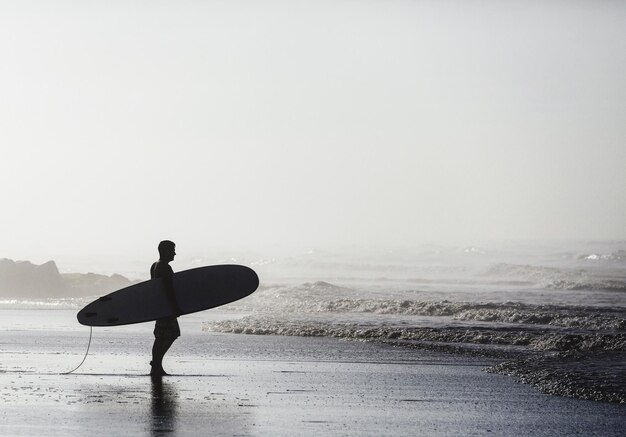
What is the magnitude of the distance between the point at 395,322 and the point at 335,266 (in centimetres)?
3638

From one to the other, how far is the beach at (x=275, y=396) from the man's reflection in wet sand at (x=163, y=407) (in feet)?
0.03

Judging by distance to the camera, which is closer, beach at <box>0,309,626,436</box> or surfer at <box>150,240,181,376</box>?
beach at <box>0,309,626,436</box>

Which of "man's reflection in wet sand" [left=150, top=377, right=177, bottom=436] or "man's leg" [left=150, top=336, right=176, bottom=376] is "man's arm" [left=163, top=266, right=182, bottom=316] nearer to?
"man's leg" [left=150, top=336, right=176, bottom=376]

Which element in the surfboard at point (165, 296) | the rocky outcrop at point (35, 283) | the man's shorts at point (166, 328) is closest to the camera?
the man's shorts at point (166, 328)

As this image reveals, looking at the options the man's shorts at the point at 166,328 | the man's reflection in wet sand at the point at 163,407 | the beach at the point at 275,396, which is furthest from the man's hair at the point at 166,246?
the man's reflection in wet sand at the point at 163,407

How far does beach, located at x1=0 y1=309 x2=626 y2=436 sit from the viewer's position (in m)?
7.71

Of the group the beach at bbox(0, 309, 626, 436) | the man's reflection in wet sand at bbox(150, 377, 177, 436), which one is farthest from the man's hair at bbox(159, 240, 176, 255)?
the man's reflection in wet sand at bbox(150, 377, 177, 436)

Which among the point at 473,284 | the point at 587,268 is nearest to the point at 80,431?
the point at 473,284

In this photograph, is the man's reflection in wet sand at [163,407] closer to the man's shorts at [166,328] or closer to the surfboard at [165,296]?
the man's shorts at [166,328]

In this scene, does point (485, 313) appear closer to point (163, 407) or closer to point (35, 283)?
point (163, 407)

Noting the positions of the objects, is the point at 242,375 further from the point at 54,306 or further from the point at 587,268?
the point at 587,268

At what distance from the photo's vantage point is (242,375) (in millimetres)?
11523

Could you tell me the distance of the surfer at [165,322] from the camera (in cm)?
1131

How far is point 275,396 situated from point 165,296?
296cm
